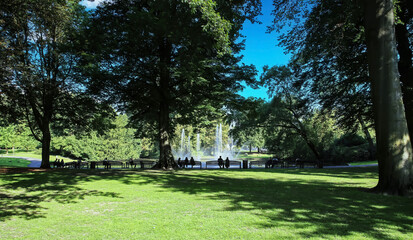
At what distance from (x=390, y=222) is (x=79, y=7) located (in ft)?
78.2

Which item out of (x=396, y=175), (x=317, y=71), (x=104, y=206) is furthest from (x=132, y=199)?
(x=317, y=71)

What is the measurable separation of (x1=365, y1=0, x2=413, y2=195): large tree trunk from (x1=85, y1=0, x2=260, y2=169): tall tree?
5399 millimetres

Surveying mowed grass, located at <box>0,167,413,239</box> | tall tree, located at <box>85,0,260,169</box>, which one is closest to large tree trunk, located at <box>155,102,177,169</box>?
tall tree, located at <box>85,0,260,169</box>

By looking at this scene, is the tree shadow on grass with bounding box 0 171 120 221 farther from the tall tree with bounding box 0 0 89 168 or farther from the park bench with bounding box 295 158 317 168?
the park bench with bounding box 295 158 317 168

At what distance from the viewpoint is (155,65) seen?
15.8 meters

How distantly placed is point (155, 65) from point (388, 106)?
499 inches

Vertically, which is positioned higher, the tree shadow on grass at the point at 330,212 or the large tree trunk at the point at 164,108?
the large tree trunk at the point at 164,108

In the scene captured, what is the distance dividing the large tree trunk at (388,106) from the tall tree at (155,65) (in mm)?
5399

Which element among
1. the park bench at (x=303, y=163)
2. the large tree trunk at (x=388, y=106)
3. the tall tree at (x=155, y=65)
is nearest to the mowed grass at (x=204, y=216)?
the large tree trunk at (x=388, y=106)

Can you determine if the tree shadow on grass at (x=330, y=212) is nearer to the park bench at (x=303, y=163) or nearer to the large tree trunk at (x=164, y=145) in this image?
the large tree trunk at (x=164, y=145)

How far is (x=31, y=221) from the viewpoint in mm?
5340

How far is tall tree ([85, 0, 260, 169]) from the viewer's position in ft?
47.9

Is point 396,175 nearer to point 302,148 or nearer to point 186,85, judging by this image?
point 186,85

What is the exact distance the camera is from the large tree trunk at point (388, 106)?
25.6 ft
